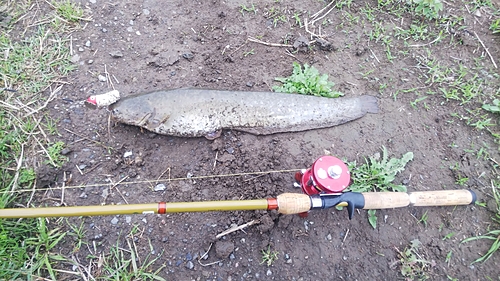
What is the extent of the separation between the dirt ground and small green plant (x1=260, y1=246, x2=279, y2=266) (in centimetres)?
4

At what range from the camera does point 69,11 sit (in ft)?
12.1

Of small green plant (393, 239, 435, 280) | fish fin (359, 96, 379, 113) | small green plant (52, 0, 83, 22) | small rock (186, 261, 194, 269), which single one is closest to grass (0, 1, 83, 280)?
small green plant (52, 0, 83, 22)

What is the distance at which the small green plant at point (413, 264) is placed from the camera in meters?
2.60

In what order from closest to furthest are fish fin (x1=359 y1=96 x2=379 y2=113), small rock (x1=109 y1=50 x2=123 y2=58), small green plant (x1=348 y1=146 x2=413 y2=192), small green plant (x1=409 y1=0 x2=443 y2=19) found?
small green plant (x1=348 y1=146 x2=413 y2=192)
fish fin (x1=359 y1=96 x2=379 y2=113)
small rock (x1=109 y1=50 x2=123 y2=58)
small green plant (x1=409 y1=0 x2=443 y2=19)

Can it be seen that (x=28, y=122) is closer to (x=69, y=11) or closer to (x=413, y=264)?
(x=69, y=11)

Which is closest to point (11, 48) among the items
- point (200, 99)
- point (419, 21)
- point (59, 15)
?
point (59, 15)

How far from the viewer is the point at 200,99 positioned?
316cm

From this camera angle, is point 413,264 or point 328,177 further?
point 413,264

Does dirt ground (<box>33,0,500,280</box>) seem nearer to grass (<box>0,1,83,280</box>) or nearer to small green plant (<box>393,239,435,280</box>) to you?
small green plant (<box>393,239,435,280</box>)

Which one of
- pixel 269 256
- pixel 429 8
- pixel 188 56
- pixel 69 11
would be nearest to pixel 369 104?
pixel 429 8

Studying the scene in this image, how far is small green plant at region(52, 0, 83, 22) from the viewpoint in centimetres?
367

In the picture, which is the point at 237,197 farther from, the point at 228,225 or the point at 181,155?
the point at 181,155

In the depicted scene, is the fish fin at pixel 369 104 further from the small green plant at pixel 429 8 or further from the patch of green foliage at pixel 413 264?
the small green plant at pixel 429 8

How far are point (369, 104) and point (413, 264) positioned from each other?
1.40 m
